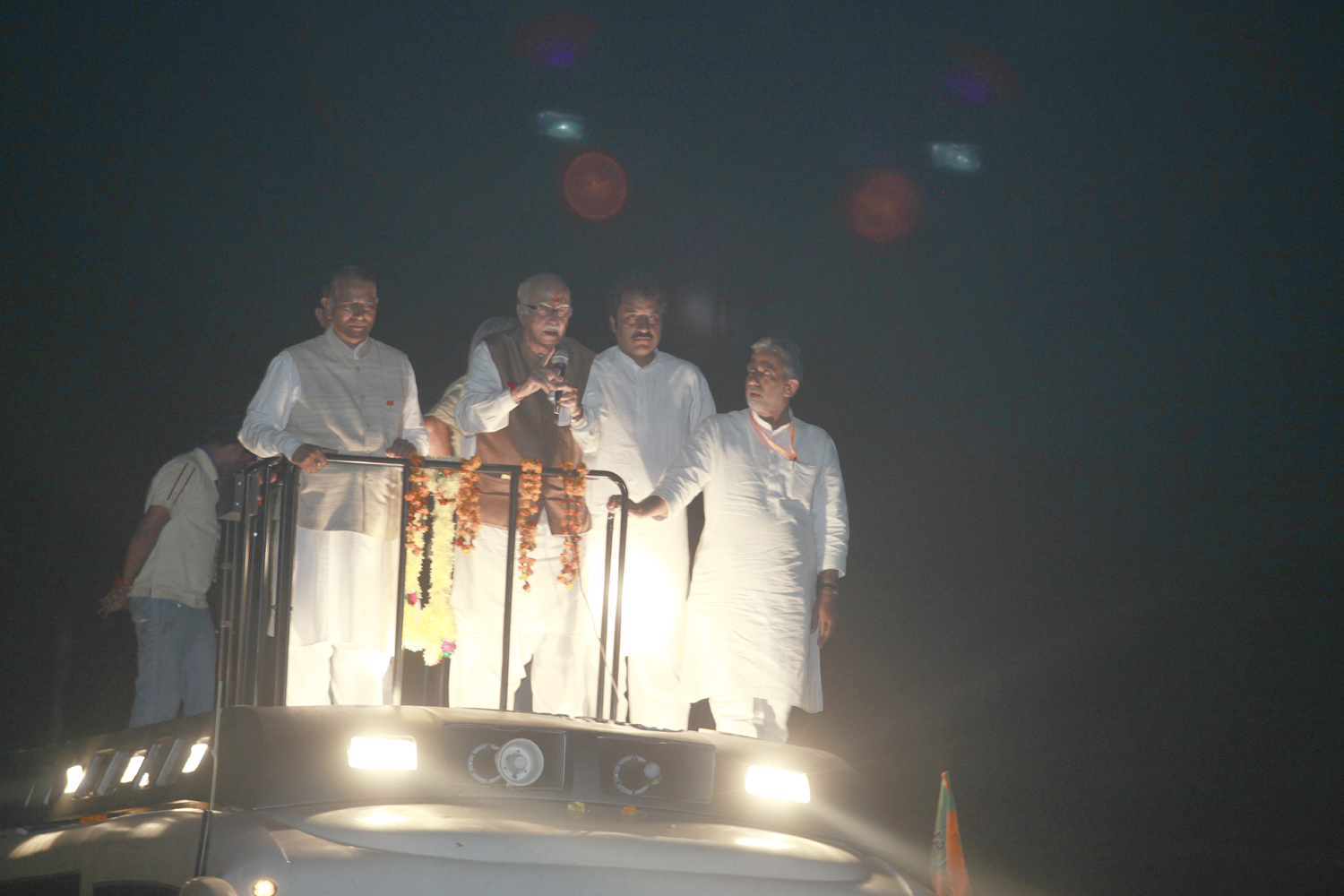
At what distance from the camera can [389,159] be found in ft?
22.1

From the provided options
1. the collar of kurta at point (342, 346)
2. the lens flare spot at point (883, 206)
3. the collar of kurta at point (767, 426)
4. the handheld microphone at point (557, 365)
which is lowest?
the collar of kurta at point (767, 426)

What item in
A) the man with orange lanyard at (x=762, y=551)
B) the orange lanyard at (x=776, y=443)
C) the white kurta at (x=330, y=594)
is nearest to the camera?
the white kurta at (x=330, y=594)

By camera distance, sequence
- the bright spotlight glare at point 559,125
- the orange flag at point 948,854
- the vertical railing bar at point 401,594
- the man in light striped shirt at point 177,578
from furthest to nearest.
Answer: the bright spotlight glare at point 559,125
the man in light striped shirt at point 177,578
the vertical railing bar at point 401,594
the orange flag at point 948,854

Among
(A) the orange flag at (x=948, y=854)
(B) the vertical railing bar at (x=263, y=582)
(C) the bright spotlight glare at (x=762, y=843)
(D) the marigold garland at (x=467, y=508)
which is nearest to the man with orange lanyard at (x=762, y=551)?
(D) the marigold garland at (x=467, y=508)

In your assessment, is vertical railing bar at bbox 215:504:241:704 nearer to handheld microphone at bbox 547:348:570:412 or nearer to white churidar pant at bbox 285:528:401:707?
white churidar pant at bbox 285:528:401:707

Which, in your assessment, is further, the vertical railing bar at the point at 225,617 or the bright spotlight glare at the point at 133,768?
the vertical railing bar at the point at 225,617

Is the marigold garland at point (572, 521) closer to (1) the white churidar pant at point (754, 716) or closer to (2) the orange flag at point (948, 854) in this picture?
(1) the white churidar pant at point (754, 716)

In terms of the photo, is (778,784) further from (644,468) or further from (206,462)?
(206,462)

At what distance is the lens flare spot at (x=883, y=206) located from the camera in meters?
6.37

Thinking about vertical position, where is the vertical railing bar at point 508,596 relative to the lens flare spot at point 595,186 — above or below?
below

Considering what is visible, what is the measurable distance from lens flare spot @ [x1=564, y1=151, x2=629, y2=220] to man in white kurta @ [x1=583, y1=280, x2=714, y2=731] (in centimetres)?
193

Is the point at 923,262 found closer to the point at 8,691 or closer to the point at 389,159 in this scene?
the point at 389,159

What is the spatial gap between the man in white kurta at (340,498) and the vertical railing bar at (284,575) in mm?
443

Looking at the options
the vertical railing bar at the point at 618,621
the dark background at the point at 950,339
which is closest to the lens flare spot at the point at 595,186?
the dark background at the point at 950,339
